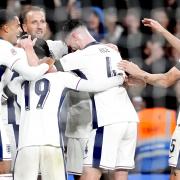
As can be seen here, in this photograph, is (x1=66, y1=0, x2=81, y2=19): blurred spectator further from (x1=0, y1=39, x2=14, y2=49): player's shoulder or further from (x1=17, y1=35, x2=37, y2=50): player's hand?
(x1=0, y1=39, x2=14, y2=49): player's shoulder

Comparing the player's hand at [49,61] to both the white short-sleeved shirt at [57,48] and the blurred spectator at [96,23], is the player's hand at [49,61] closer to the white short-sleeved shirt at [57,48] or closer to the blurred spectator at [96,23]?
the white short-sleeved shirt at [57,48]

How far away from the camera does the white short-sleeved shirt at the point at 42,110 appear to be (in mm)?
5168

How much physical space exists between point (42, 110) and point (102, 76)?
1.78 feet

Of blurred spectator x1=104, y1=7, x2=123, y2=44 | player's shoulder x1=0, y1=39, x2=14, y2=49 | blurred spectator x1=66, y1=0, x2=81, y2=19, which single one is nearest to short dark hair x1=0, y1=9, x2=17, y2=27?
player's shoulder x1=0, y1=39, x2=14, y2=49

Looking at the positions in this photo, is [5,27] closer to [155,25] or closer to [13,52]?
[13,52]

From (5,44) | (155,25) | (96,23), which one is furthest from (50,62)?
(96,23)

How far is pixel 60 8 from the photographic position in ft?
24.2

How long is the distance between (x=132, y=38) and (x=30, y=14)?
5.60 ft

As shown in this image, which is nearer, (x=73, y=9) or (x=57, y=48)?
(x=57, y=48)

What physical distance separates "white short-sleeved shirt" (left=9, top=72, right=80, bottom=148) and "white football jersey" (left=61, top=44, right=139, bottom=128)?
235 mm

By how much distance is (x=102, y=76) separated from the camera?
5488mm

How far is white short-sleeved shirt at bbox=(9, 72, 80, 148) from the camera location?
5.17 meters

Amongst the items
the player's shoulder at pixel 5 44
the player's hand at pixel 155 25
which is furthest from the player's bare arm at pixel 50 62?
the player's hand at pixel 155 25

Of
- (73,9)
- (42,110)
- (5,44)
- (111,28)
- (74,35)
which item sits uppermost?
(73,9)
